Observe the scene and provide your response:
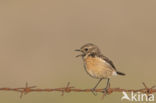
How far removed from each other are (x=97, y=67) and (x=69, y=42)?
15.9 m

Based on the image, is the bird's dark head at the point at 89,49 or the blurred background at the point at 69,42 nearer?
the bird's dark head at the point at 89,49

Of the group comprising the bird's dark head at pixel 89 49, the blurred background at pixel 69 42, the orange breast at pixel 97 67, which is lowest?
the orange breast at pixel 97 67

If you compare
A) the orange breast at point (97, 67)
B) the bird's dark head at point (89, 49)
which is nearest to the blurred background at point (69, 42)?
the orange breast at point (97, 67)

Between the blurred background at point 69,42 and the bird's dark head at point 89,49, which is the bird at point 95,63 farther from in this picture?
the blurred background at point 69,42

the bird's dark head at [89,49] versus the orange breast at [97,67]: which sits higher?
the bird's dark head at [89,49]

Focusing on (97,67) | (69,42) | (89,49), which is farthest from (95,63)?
(69,42)

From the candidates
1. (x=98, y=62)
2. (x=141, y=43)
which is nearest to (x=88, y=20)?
(x=141, y=43)

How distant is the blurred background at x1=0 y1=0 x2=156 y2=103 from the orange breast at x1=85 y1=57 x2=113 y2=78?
247 inches

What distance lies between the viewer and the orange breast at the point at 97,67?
13586mm

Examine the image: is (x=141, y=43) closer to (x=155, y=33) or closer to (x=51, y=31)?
(x=155, y=33)

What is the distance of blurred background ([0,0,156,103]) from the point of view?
22875 mm

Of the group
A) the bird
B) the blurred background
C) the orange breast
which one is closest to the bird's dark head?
the bird

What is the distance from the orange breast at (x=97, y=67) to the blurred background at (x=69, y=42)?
626cm

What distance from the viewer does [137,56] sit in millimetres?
26641
